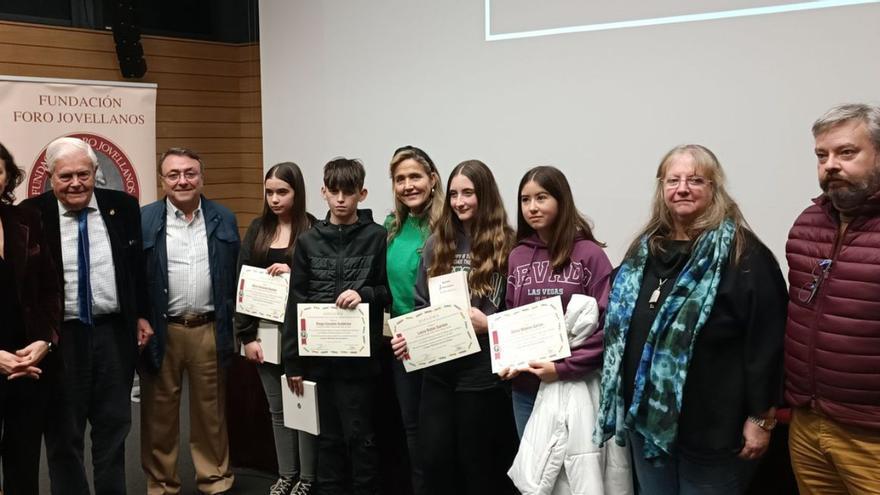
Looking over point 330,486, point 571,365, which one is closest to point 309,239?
point 330,486

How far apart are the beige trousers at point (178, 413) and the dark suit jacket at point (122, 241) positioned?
246mm

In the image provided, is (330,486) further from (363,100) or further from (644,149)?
(363,100)

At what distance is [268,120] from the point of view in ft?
17.1

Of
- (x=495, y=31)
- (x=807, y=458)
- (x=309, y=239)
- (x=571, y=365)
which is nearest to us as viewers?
(x=807, y=458)

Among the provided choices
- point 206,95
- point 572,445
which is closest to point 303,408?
point 572,445

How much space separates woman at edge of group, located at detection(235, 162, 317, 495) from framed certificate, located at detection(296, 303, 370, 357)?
0.29 metres

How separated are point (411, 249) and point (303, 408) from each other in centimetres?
76

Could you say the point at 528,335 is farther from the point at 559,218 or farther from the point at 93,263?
the point at 93,263

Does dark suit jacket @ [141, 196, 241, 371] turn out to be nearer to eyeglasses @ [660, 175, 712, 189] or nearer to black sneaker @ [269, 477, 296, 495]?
black sneaker @ [269, 477, 296, 495]

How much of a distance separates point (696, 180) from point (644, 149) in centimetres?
159

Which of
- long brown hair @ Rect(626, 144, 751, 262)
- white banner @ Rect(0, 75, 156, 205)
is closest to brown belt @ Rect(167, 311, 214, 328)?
long brown hair @ Rect(626, 144, 751, 262)

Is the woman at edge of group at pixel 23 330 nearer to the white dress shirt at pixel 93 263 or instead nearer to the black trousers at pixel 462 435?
the white dress shirt at pixel 93 263

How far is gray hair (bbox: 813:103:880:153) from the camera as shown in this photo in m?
1.89

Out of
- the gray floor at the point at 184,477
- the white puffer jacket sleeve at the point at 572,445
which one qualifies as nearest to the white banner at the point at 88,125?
the gray floor at the point at 184,477
